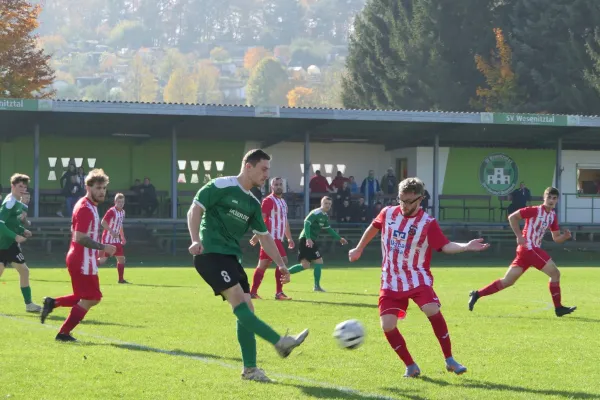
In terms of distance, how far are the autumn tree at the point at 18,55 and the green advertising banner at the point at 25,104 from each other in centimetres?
1662

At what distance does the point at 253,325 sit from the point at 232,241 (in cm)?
76

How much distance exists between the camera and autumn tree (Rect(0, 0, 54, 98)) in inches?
1793

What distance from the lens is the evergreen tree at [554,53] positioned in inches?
1885

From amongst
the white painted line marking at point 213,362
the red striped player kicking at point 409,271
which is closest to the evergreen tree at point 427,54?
the white painted line marking at point 213,362

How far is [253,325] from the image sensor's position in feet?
27.9

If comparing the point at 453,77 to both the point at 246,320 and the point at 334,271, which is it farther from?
the point at 246,320

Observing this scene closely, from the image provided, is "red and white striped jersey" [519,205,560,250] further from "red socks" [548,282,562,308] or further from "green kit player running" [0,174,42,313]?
"green kit player running" [0,174,42,313]

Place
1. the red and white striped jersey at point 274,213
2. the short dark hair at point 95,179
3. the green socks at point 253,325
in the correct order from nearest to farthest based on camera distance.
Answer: the green socks at point 253,325, the short dark hair at point 95,179, the red and white striped jersey at point 274,213

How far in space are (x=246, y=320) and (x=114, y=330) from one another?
157 inches

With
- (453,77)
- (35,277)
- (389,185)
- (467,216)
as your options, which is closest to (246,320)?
(35,277)

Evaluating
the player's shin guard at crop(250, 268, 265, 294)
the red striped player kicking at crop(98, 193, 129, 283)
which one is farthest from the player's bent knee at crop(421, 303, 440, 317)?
the red striped player kicking at crop(98, 193, 129, 283)

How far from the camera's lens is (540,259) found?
14.5 m

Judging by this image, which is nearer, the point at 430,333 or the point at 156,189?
the point at 430,333

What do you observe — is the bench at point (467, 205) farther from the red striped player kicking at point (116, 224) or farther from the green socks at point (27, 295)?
the green socks at point (27, 295)
